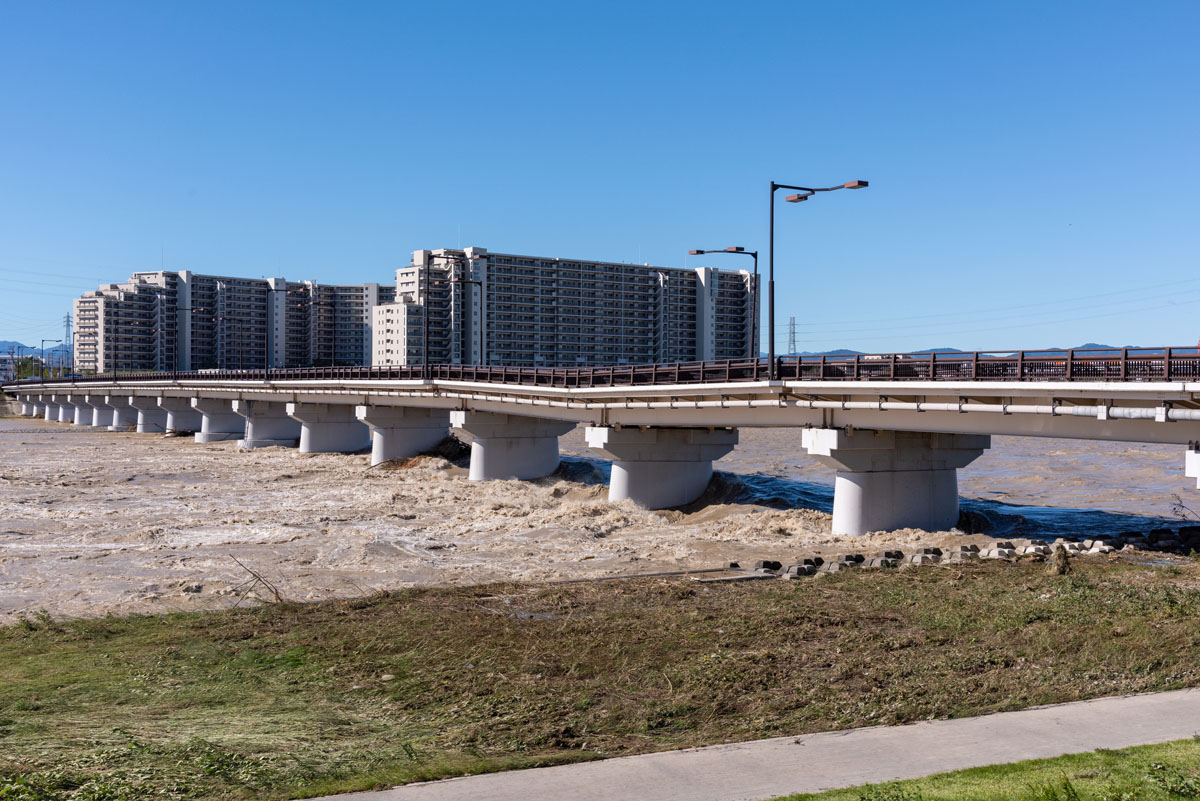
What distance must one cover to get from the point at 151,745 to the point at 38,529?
2939cm

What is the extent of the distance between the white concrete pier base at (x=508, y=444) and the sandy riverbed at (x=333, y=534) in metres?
1.72

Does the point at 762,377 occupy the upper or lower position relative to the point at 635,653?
upper

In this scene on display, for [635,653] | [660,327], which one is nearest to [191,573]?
[635,653]

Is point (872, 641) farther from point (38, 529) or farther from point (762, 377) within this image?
point (38, 529)

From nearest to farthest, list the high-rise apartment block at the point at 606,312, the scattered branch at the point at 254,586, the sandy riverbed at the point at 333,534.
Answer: the scattered branch at the point at 254,586, the sandy riverbed at the point at 333,534, the high-rise apartment block at the point at 606,312

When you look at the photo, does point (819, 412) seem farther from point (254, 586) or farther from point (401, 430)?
point (401, 430)

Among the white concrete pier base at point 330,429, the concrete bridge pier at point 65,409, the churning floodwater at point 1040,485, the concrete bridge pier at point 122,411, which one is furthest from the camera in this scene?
the concrete bridge pier at point 65,409

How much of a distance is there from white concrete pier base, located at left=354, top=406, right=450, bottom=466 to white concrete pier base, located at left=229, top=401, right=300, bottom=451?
830 inches

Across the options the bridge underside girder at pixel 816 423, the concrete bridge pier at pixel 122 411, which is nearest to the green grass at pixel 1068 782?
the bridge underside girder at pixel 816 423

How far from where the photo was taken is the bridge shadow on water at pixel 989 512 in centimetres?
3550

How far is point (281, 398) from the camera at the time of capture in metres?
81.6

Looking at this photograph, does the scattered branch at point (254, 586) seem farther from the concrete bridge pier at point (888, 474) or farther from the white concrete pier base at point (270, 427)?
the white concrete pier base at point (270, 427)

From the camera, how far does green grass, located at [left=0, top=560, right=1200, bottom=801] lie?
11.6 meters

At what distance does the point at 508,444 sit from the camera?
Answer: 5575 centimetres
